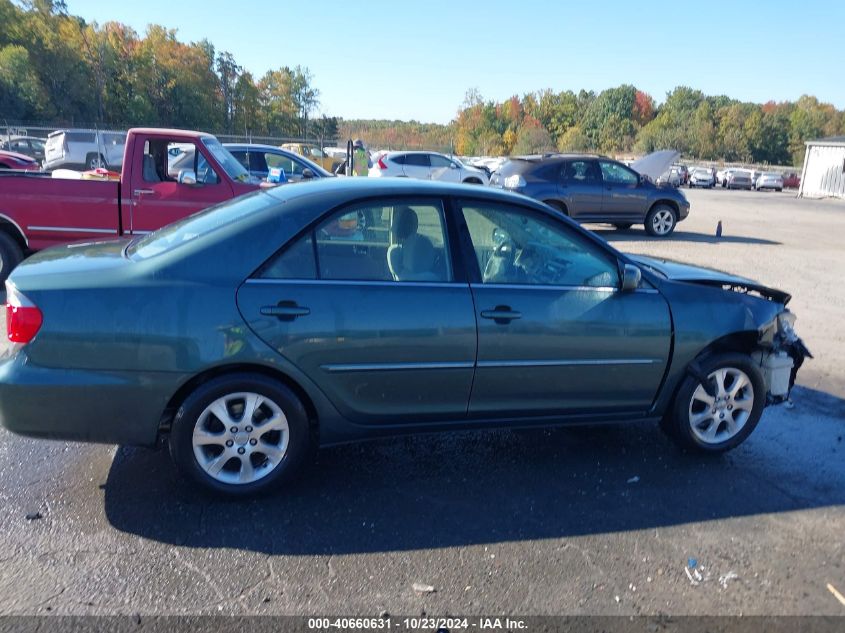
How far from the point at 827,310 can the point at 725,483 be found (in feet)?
19.1

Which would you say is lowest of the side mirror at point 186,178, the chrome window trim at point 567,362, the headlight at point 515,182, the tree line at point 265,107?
the chrome window trim at point 567,362

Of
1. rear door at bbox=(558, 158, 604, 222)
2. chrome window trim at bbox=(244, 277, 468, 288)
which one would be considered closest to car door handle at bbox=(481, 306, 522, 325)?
chrome window trim at bbox=(244, 277, 468, 288)

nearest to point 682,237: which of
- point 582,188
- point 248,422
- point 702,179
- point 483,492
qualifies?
point 582,188

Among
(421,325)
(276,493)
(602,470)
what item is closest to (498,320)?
(421,325)

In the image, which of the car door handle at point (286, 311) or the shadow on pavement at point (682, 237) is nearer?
the car door handle at point (286, 311)

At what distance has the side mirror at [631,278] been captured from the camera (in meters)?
4.01

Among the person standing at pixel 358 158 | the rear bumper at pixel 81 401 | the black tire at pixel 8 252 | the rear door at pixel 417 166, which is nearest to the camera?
the rear bumper at pixel 81 401

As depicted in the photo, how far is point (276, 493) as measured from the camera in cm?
376

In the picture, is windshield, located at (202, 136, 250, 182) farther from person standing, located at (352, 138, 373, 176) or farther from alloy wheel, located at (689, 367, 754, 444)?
person standing, located at (352, 138, 373, 176)

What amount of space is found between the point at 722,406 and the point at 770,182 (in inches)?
1872

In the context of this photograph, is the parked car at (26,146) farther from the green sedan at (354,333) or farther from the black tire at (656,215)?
the green sedan at (354,333)

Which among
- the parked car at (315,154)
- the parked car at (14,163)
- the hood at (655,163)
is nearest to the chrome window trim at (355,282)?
the parked car at (14,163)

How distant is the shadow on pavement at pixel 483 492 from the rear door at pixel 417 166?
20434 millimetres

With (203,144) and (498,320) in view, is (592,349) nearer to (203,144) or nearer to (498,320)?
(498,320)
